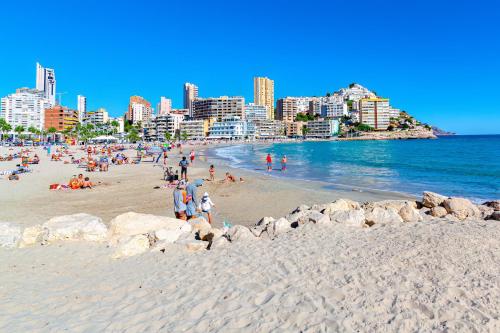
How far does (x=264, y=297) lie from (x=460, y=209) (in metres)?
5.80

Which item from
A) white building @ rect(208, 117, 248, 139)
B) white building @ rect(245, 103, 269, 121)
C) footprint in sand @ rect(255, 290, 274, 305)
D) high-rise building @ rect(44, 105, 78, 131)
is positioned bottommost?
footprint in sand @ rect(255, 290, 274, 305)

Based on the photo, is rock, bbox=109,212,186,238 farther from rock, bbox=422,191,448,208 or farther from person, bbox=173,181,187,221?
rock, bbox=422,191,448,208

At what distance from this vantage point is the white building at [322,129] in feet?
585

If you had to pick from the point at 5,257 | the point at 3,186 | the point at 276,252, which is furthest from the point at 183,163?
the point at 276,252

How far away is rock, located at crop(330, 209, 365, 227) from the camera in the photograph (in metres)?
7.70

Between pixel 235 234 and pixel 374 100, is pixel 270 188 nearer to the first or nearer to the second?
pixel 235 234

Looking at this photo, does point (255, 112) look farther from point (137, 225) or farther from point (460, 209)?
point (460, 209)

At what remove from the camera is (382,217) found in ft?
25.6

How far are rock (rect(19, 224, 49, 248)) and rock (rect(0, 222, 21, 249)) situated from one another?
132 mm

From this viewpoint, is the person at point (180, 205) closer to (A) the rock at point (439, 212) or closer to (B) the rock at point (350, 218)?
(B) the rock at point (350, 218)

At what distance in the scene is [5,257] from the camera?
7312 mm

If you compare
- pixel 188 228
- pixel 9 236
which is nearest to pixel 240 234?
pixel 188 228

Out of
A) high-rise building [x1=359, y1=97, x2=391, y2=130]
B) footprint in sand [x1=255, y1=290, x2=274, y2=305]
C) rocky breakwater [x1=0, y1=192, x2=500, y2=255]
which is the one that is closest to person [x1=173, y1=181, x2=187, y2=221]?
rocky breakwater [x1=0, y1=192, x2=500, y2=255]

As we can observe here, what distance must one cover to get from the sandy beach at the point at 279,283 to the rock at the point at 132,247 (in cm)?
20
